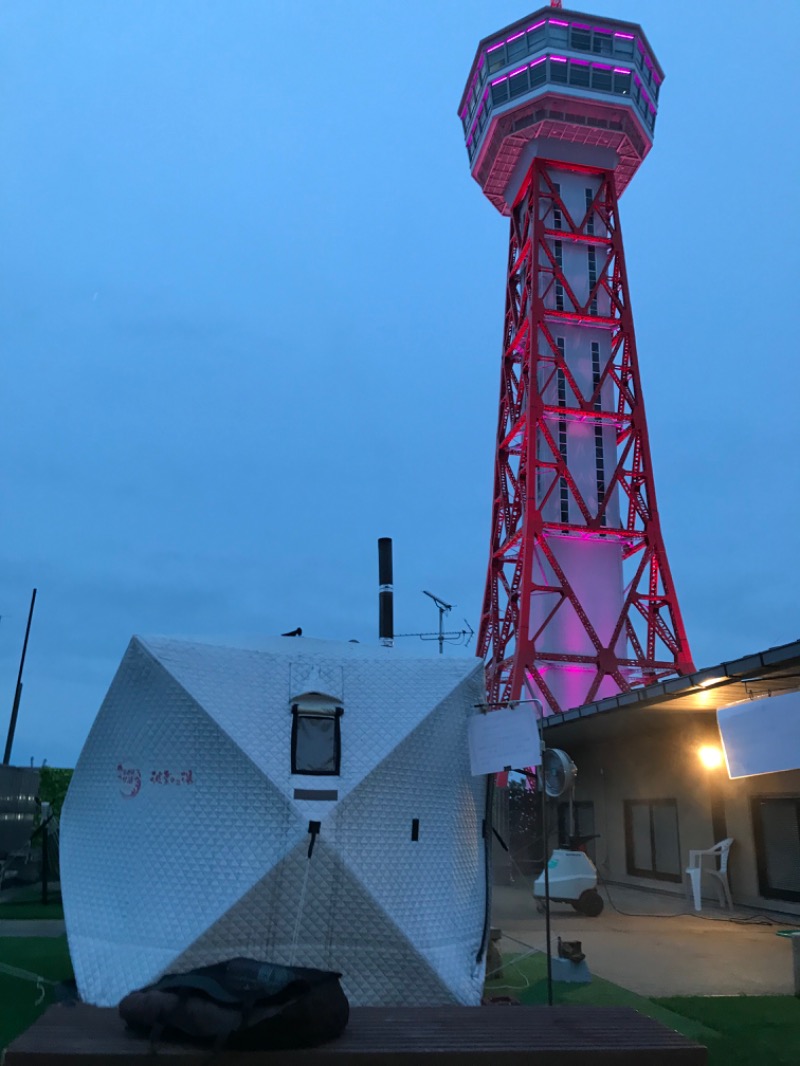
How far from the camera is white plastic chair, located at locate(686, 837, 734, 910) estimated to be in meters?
13.1

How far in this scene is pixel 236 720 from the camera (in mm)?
5562

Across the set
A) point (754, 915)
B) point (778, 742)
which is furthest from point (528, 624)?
point (778, 742)

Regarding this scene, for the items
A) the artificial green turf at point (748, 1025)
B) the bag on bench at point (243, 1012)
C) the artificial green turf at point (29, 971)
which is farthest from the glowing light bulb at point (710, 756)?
the bag on bench at point (243, 1012)

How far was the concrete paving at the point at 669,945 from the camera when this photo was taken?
7.78 m

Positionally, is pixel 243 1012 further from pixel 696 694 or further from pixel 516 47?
pixel 516 47

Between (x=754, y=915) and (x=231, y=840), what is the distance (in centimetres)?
980

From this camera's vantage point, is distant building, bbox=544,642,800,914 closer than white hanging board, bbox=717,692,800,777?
No

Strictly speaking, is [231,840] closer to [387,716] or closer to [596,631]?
[387,716]

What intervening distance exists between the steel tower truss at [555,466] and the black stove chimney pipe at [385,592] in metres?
20.9

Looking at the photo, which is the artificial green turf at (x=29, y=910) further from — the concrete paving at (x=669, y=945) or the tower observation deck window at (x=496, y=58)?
the tower observation deck window at (x=496, y=58)

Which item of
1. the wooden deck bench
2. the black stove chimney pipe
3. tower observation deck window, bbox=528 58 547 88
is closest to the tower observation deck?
tower observation deck window, bbox=528 58 547 88

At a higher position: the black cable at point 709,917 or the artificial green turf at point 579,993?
the artificial green turf at point 579,993

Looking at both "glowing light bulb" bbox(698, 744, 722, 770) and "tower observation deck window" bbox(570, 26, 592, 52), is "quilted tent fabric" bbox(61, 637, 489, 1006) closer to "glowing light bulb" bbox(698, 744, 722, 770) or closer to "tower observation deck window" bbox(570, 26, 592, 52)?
"glowing light bulb" bbox(698, 744, 722, 770)

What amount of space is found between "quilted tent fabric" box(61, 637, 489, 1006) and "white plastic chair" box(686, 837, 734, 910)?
8354 mm
